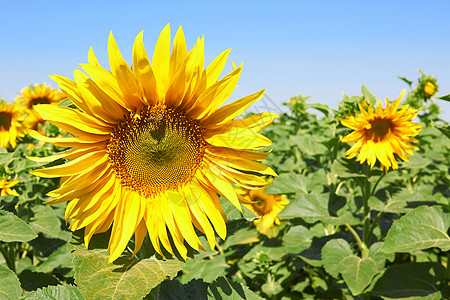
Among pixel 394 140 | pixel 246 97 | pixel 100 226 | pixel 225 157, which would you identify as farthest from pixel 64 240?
pixel 394 140

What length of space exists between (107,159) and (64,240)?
1.87m

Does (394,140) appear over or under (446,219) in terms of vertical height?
over

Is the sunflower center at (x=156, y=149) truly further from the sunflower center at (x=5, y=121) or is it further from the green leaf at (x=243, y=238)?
the sunflower center at (x=5, y=121)

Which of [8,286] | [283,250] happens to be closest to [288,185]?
[283,250]

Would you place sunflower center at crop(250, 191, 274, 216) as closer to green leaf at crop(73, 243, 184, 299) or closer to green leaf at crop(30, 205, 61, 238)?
green leaf at crop(30, 205, 61, 238)

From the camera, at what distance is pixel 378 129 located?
2641mm

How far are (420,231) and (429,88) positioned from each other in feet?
11.2

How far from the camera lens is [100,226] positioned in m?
1.32

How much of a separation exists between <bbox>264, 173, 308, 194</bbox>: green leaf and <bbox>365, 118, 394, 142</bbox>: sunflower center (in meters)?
0.89

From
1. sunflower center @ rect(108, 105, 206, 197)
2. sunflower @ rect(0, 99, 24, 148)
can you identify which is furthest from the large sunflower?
sunflower @ rect(0, 99, 24, 148)

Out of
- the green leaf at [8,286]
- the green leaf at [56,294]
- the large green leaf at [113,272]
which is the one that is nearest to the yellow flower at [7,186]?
the green leaf at [8,286]

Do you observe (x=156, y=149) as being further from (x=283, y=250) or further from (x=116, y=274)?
(x=283, y=250)

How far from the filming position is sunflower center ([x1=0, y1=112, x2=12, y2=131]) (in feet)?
12.8

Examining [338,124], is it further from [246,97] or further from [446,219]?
[246,97]
